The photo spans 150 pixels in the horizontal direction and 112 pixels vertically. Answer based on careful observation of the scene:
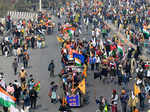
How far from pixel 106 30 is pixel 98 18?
292 inches

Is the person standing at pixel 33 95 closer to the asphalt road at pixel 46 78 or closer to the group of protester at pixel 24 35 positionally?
the asphalt road at pixel 46 78

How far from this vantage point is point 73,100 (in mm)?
24938

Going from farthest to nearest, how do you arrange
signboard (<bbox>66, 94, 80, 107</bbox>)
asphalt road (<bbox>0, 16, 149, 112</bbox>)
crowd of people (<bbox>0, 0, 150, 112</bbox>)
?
asphalt road (<bbox>0, 16, 149, 112</bbox>)
signboard (<bbox>66, 94, 80, 107</bbox>)
crowd of people (<bbox>0, 0, 150, 112</bbox>)

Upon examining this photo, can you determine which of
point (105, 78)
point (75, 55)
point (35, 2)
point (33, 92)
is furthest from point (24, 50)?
point (35, 2)

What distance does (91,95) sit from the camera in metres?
27.6

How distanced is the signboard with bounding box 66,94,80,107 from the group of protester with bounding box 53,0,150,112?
0.39 meters

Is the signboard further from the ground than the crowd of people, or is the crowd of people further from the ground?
the crowd of people

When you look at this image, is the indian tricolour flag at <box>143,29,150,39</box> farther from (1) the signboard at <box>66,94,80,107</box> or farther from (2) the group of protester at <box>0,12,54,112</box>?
(1) the signboard at <box>66,94,80,107</box>

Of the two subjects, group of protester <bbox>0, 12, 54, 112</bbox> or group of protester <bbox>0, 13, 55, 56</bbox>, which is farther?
group of protester <bbox>0, 13, 55, 56</bbox>

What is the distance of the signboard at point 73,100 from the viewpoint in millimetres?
24828

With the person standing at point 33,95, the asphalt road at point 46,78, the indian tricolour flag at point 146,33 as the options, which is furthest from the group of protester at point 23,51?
the indian tricolour flag at point 146,33

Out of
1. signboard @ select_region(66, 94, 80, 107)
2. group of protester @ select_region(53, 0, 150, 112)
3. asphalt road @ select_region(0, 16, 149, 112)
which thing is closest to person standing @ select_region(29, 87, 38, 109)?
asphalt road @ select_region(0, 16, 149, 112)

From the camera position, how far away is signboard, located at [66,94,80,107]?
24.8m

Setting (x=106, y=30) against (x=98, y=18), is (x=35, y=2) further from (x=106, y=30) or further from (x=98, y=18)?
(x=106, y=30)
